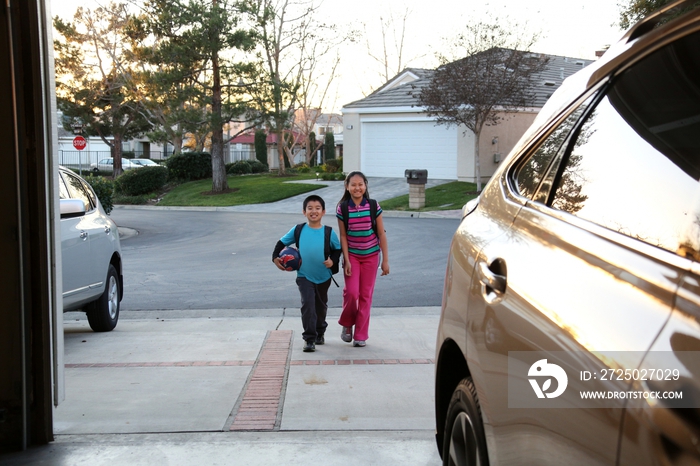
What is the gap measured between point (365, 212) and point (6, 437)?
3.47m

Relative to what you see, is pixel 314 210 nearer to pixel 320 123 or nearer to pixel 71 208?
pixel 71 208

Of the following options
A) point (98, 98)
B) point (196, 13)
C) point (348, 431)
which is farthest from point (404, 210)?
point (98, 98)

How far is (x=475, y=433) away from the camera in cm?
244

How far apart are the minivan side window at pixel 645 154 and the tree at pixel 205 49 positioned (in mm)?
28008

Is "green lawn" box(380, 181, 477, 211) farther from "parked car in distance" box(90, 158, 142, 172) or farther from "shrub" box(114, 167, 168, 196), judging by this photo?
"parked car in distance" box(90, 158, 142, 172)

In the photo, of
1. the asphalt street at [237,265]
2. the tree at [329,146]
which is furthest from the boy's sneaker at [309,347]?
the tree at [329,146]

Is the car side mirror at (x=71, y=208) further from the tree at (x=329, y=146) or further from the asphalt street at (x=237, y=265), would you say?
the tree at (x=329, y=146)

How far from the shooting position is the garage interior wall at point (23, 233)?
4.18 metres

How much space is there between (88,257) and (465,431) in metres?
5.60

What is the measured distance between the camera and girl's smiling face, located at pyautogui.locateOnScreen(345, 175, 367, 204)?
665cm

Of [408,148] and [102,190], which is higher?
[408,148]

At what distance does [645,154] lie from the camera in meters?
1.87

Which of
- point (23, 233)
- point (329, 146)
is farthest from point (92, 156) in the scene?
point (23, 233)

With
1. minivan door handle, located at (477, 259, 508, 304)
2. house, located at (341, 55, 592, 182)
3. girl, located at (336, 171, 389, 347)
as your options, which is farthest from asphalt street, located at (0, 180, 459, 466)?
house, located at (341, 55, 592, 182)
